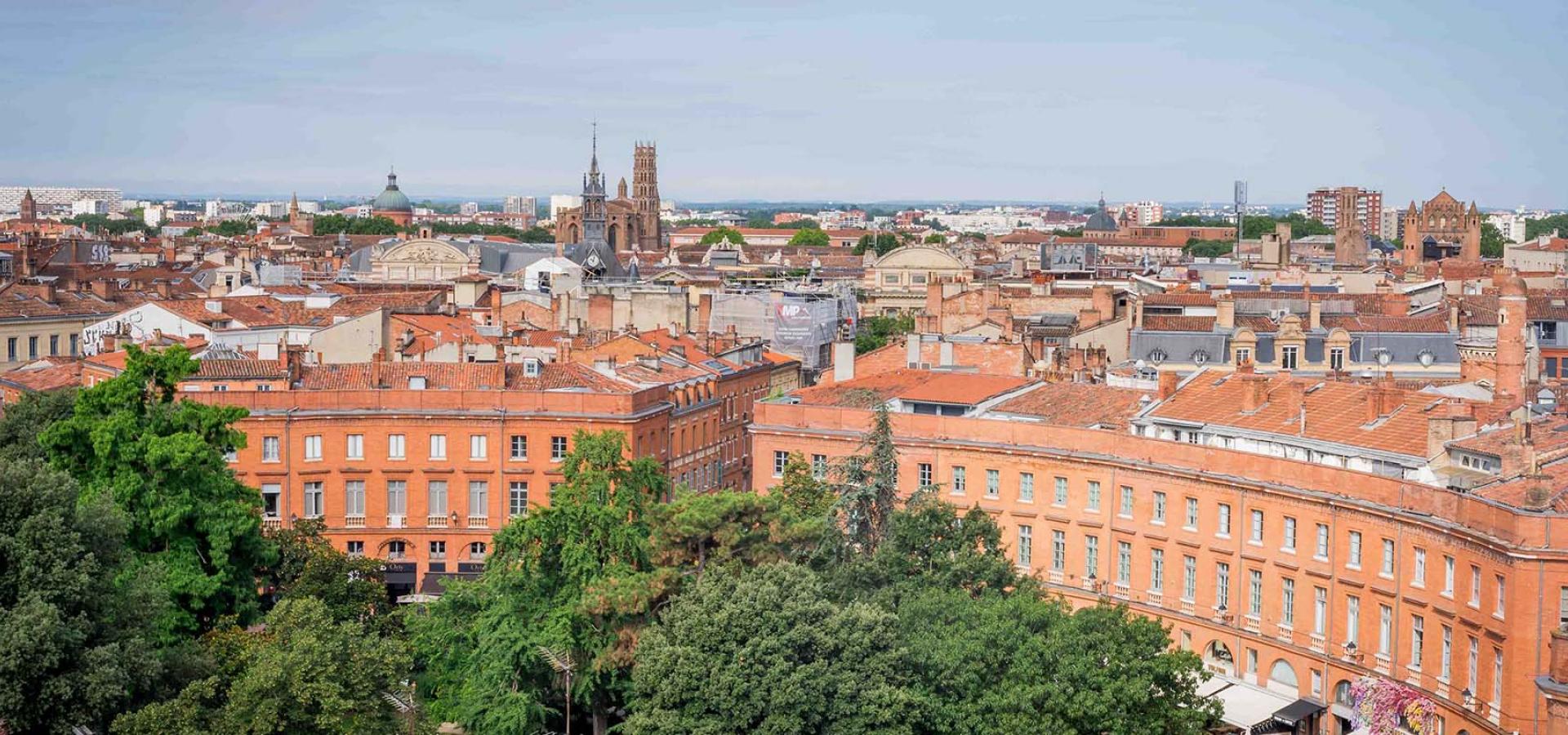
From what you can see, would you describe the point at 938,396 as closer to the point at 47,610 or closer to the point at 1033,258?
the point at 47,610

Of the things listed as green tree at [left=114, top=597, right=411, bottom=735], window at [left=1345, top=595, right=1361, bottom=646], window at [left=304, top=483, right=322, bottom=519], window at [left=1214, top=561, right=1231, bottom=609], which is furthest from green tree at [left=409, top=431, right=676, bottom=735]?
window at [left=304, top=483, right=322, bottom=519]

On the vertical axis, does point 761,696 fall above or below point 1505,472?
below

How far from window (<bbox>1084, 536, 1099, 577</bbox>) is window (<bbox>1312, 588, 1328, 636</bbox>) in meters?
8.34

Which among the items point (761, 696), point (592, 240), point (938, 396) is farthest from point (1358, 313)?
point (592, 240)

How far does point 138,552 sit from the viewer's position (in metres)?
53.1

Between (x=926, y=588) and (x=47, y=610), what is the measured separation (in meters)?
18.8

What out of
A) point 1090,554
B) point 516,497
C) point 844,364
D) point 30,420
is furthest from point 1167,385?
point 30,420

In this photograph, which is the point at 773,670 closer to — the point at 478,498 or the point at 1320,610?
the point at 1320,610

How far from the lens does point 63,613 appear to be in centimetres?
4588

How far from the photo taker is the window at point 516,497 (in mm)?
71750

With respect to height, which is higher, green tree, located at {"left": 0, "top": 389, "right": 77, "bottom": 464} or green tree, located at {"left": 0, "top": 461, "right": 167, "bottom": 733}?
green tree, located at {"left": 0, "top": 389, "right": 77, "bottom": 464}

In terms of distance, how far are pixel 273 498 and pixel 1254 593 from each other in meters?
31.7

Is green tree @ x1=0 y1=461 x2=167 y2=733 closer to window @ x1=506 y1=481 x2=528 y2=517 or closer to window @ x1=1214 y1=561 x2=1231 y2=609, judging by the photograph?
window @ x1=506 y1=481 x2=528 y2=517

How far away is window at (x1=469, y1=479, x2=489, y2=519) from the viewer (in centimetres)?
7194
